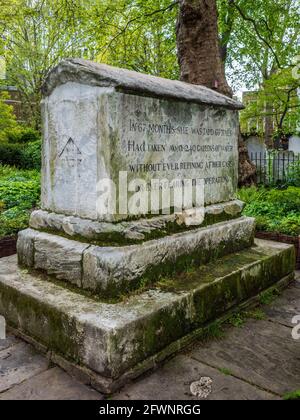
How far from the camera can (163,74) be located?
19.9 metres

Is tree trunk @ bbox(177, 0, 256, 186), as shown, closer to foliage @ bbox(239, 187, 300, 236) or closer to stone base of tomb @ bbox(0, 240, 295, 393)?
foliage @ bbox(239, 187, 300, 236)

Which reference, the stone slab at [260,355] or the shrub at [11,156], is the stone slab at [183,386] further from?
the shrub at [11,156]

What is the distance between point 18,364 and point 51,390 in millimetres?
424

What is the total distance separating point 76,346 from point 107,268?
1.77ft

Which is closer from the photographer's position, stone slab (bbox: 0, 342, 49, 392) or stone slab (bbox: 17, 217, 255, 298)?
Result: stone slab (bbox: 0, 342, 49, 392)

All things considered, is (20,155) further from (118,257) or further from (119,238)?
(118,257)

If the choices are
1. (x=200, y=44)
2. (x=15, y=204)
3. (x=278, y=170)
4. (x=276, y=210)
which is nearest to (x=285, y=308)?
(x=276, y=210)

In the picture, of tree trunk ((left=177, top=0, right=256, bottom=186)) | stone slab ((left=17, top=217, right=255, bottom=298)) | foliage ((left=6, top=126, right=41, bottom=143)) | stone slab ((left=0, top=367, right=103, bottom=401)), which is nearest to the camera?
stone slab ((left=0, top=367, right=103, bottom=401))

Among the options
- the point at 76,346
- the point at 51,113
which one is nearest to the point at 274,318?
the point at 76,346

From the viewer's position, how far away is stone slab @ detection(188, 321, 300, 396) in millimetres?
2348

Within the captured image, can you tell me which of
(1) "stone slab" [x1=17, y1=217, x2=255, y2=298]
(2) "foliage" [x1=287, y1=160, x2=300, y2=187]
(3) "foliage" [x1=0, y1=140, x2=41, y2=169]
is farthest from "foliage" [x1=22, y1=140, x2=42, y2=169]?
(1) "stone slab" [x1=17, y1=217, x2=255, y2=298]

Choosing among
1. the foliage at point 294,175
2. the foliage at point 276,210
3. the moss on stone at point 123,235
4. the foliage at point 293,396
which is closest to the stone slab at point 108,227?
the moss on stone at point 123,235

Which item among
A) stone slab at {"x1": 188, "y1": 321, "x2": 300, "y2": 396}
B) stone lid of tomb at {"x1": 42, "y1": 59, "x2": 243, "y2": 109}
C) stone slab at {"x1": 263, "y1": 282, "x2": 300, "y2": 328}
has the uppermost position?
stone lid of tomb at {"x1": 42, "y1": 59, "x2": 243, "y2": 109}

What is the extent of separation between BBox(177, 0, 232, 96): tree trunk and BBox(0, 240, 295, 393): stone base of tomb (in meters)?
4.54
